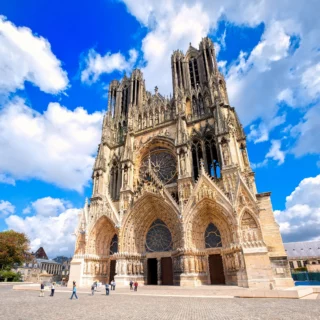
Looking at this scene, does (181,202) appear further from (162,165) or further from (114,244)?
(114,244)

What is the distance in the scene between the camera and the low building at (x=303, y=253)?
142 feet

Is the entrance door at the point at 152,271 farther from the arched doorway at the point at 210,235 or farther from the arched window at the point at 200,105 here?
the arched window at the point at 200,105

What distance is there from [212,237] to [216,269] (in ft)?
7.19

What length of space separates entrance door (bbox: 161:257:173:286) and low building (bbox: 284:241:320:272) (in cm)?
3532

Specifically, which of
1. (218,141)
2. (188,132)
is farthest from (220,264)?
(188,132)

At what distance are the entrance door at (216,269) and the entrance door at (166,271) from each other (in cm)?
331

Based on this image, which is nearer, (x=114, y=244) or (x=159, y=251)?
(x=159, y=251)

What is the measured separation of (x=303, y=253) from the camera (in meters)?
45.6

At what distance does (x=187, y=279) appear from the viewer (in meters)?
15.5

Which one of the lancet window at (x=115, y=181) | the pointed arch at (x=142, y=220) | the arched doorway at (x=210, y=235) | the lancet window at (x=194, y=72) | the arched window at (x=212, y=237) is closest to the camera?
the arched doorway at (x=210, y=235)

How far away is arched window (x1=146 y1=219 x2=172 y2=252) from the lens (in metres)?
18.9

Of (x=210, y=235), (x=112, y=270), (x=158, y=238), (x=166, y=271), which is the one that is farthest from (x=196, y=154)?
(x=112, y=270)

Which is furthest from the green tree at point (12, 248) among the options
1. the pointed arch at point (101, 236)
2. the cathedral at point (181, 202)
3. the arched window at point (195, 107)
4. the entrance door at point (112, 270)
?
the arched window at point (195, 107)

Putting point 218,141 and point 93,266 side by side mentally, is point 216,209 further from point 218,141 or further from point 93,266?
point 93,266
